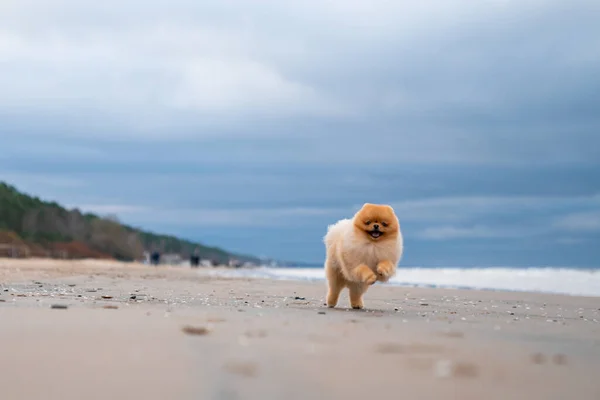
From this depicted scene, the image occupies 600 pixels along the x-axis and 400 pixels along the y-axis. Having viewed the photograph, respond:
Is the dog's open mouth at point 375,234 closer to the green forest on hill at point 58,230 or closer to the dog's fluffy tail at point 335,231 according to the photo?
the dog's fluffy tail at point 335,231

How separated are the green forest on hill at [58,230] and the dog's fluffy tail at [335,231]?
205 feet

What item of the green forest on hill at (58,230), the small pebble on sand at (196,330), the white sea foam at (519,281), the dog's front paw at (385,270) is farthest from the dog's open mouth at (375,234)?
the green forest on hill at (58,230)

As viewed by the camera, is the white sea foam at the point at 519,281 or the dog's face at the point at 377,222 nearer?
the dog's face at the point at 377,222

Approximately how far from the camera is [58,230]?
81.8 metres

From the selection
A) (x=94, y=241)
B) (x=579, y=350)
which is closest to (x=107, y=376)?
(x=579, y=350)

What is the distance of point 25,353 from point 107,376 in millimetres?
757

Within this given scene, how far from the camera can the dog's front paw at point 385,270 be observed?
26.1 feet

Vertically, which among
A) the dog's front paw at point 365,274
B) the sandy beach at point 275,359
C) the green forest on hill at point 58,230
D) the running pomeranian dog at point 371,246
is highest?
the green forest on hill at point 58,230

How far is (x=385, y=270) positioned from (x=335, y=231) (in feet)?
4.01

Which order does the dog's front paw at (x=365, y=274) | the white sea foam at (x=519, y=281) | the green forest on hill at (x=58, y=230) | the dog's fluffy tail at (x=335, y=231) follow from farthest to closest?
the green forest on hill at (x=58, y=230), the white sea foam at (x=519, y=281), the dog's fluffy tail at (x=335, y=231), the dog's front paw at (x=365, y=274)

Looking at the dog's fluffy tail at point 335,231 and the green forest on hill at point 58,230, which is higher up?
the green forest on hill at point 58,230

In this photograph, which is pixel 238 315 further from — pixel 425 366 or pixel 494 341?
pixel 425 366

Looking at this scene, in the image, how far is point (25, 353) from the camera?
4.07 m

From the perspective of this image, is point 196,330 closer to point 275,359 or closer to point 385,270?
point 275,359
